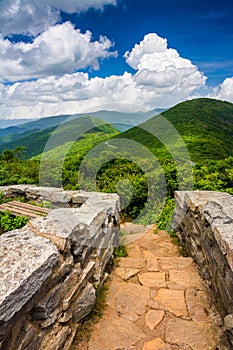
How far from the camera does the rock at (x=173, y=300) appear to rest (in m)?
3.42

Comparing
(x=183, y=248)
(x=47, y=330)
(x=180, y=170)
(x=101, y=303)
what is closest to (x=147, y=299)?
(x=101, y=303)

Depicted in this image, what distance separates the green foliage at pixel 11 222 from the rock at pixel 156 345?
9.23 ft

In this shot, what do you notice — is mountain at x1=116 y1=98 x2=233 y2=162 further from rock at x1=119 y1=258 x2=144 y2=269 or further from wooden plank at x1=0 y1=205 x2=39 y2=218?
wooden plank at x1=0 y1=205 x2=39 y2=218

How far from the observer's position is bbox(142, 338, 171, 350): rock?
281cm

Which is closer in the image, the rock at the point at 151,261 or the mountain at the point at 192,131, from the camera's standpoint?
the rock at the point at 151,261

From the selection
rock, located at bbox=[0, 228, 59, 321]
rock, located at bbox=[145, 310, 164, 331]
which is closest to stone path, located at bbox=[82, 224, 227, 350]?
rock, located at bbox=[145, 310, 164, 331]

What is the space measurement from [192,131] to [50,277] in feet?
100

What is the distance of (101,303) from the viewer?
11.3 ft

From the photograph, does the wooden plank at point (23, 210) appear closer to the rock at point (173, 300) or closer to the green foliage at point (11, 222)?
the green foliage at point (11, 222)

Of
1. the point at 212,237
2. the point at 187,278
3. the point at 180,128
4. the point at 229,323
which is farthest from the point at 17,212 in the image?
the point at 180,128

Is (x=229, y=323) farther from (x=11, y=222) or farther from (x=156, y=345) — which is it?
(x=11, y=222)

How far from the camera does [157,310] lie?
3.42m

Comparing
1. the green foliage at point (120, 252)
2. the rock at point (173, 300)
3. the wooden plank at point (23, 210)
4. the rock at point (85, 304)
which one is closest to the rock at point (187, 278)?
the rock at point (173, 300)

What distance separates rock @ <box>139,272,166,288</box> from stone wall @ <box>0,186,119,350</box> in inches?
26.7
